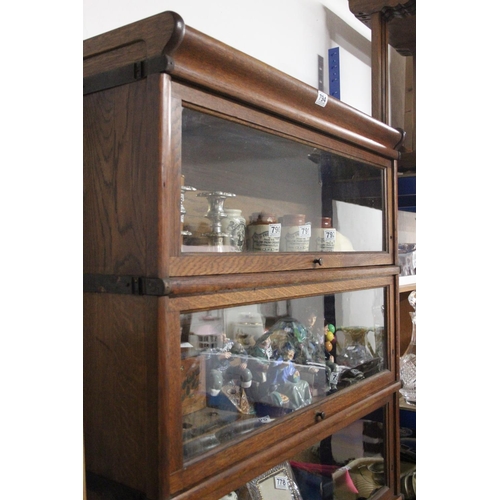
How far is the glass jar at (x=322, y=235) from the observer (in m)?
1.06

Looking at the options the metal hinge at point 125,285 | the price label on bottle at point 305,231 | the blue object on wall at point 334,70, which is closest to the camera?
the metal hinge at point 125,285

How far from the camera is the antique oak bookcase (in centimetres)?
70

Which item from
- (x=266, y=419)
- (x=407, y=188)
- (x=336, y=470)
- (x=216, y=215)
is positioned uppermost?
(x=407, y=188)

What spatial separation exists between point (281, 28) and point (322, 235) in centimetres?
71

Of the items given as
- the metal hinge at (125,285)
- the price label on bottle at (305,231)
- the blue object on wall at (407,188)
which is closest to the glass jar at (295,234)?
the price label on bottle at (305,231)

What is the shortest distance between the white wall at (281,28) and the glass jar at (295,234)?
1.69ft

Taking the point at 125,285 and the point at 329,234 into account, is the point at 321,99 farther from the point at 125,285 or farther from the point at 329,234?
the point at 125,285

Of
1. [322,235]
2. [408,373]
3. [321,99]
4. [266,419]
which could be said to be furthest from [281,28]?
[408,373]

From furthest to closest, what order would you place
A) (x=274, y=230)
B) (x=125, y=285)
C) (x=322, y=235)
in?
(x=322, y=235) → (x=274, y=230) → (x=125, y=285)

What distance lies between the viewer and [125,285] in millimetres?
722

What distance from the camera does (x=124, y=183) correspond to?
731mm

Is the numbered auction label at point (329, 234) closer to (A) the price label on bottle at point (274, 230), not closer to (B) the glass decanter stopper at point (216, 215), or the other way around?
(A) the price label on bottle at point (274, 230)
